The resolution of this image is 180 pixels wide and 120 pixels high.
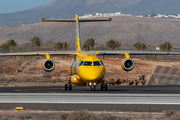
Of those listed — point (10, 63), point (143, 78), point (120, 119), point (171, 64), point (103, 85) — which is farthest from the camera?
point (10, 63)

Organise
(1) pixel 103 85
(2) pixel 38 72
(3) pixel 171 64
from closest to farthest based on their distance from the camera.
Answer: (1) pixel 103 85, (2) pixel 38 72, (3) pixel 171 64

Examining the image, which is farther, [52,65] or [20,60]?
[20,60]

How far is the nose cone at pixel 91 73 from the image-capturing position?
25281 millimetres

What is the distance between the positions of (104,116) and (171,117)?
2790 mm

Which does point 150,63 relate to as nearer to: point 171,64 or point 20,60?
point 171,64

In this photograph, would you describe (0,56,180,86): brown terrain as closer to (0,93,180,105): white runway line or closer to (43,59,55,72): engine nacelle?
(43,59,55,72): engine nacelle

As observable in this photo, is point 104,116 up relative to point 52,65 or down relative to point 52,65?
down

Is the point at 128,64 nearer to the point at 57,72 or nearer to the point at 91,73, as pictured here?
the point at 91,73

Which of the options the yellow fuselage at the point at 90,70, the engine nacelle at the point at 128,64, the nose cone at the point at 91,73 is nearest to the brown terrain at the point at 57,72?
the engine nacelle at the point at 128,64

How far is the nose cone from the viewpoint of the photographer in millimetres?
25281

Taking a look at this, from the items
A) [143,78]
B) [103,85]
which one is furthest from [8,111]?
[143,78]

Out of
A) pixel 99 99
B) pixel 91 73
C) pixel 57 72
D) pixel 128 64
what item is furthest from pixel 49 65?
pixel 57 72

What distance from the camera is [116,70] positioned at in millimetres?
69812

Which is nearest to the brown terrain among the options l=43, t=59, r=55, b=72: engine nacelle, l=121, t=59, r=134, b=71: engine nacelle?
l=121, t=59, r=134, b=71: engine nacelle
